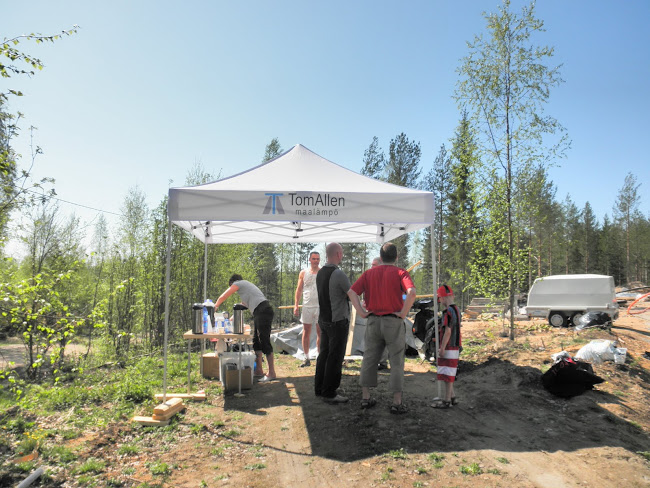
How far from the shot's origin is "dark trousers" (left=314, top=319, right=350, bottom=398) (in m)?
4.71

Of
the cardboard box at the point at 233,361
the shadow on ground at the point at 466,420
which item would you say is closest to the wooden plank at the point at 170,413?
the shadow on ground at the point at 466,420

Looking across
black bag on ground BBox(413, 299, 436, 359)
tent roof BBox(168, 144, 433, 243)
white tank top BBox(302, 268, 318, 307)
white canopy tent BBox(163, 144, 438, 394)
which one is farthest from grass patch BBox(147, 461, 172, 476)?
black bag on ground BBox(413, 299, 436, 359)

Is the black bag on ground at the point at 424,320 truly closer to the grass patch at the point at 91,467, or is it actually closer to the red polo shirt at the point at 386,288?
the red polo shirt at the point at 386,288

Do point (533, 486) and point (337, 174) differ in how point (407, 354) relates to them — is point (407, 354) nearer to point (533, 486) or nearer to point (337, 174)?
point (337, 174)

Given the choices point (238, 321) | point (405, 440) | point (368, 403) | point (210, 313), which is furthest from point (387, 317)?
point (210, 313)

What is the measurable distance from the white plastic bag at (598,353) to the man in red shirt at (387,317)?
11.9 feet

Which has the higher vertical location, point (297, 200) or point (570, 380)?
point (297, 200)

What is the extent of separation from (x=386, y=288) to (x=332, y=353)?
1051 millimetres

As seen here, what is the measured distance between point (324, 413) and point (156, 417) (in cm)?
174

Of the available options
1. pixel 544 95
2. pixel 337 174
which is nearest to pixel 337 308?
pixel 337 174

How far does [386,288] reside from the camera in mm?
4270

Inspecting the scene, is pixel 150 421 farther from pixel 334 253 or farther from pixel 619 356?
pixel 619 356

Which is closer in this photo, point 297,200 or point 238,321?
point 297,200

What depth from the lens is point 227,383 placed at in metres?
5.44
